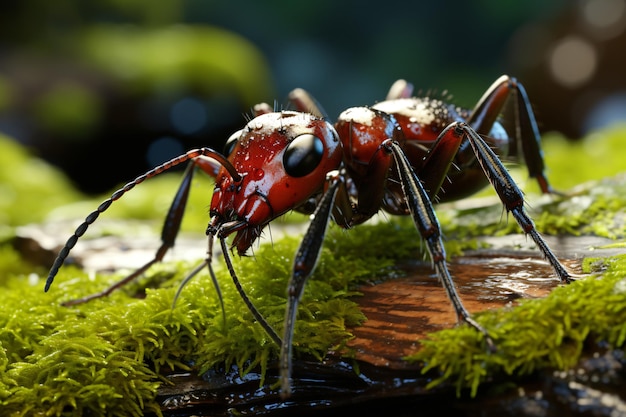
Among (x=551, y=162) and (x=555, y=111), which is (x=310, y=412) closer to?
(x=551, y=162)

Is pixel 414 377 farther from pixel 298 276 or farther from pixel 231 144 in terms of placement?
pixel 231 144

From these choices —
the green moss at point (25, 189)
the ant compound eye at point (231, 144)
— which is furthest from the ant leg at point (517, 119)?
the green moss at point (25, 189)

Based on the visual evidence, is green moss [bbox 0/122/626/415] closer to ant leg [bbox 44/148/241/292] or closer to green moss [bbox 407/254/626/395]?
green moss [bbox 407/254/626/395]

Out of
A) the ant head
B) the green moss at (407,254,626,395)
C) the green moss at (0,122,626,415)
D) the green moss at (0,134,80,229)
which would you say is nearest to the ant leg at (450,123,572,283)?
the green moss at (0,122,626,415)

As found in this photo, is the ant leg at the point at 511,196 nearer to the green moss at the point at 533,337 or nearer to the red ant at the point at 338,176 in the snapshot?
the red ant at the point at 338,176

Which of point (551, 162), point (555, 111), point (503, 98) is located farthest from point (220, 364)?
point (555, 111)

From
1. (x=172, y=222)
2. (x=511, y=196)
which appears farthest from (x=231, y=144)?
(x=511, y=196)
